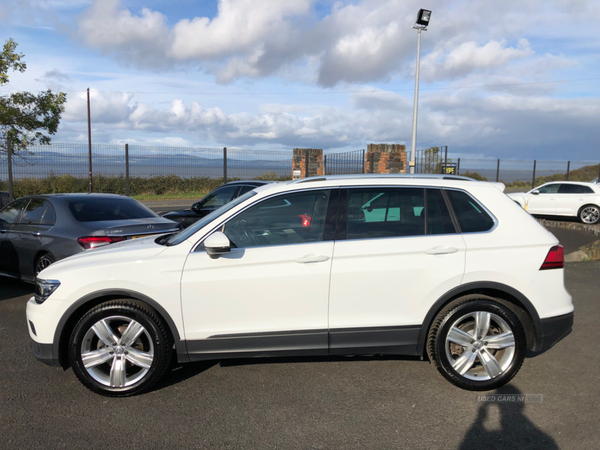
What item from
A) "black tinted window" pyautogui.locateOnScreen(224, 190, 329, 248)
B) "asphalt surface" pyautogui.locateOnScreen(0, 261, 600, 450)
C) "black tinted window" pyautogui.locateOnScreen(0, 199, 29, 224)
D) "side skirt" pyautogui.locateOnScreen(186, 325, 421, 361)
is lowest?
"asphalt surface" pyautogui.locateOnScreen(0, 261, 600, 450)

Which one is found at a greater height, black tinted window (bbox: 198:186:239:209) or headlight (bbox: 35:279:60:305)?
black tinted window (bbox: 198:186:239:209)

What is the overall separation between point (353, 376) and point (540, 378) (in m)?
1.58

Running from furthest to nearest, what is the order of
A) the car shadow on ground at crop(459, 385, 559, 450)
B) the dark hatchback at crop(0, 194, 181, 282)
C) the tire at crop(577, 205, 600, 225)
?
1. the tire at crop(577, 205, 600, 225)
2. the dark hatchback at crop(0, 194, 181, 282)
3. the car shadow on ground at crop(459, 385, 559, 450)

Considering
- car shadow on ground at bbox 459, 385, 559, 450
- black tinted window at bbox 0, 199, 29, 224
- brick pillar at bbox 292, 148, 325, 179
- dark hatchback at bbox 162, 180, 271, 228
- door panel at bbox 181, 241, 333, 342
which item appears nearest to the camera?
car shadow on ground at bbox 459, 385, 559, 450

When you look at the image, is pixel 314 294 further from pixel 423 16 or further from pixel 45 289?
pixel 423 16

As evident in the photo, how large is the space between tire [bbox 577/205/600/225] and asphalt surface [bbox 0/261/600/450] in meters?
13.3

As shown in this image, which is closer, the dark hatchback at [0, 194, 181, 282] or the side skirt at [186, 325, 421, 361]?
the side skirt at [186, 325, 421, 361]

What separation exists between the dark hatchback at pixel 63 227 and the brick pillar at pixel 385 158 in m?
14.6

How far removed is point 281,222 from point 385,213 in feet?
2.80

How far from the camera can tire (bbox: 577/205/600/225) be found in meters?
15.9

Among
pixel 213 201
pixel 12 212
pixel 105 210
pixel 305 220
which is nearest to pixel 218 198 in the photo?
pixel 213 201

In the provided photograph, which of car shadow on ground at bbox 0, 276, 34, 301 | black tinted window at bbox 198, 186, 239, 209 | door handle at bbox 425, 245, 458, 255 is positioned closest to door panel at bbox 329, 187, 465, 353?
door handle at bbox 425, 245, 458, 255

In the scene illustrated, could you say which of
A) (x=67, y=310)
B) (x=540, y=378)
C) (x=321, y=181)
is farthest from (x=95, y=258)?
(x=540, y=378)

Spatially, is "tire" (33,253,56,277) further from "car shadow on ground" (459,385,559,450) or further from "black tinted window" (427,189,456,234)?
"car shadow on ground" (459,385,559,450)
